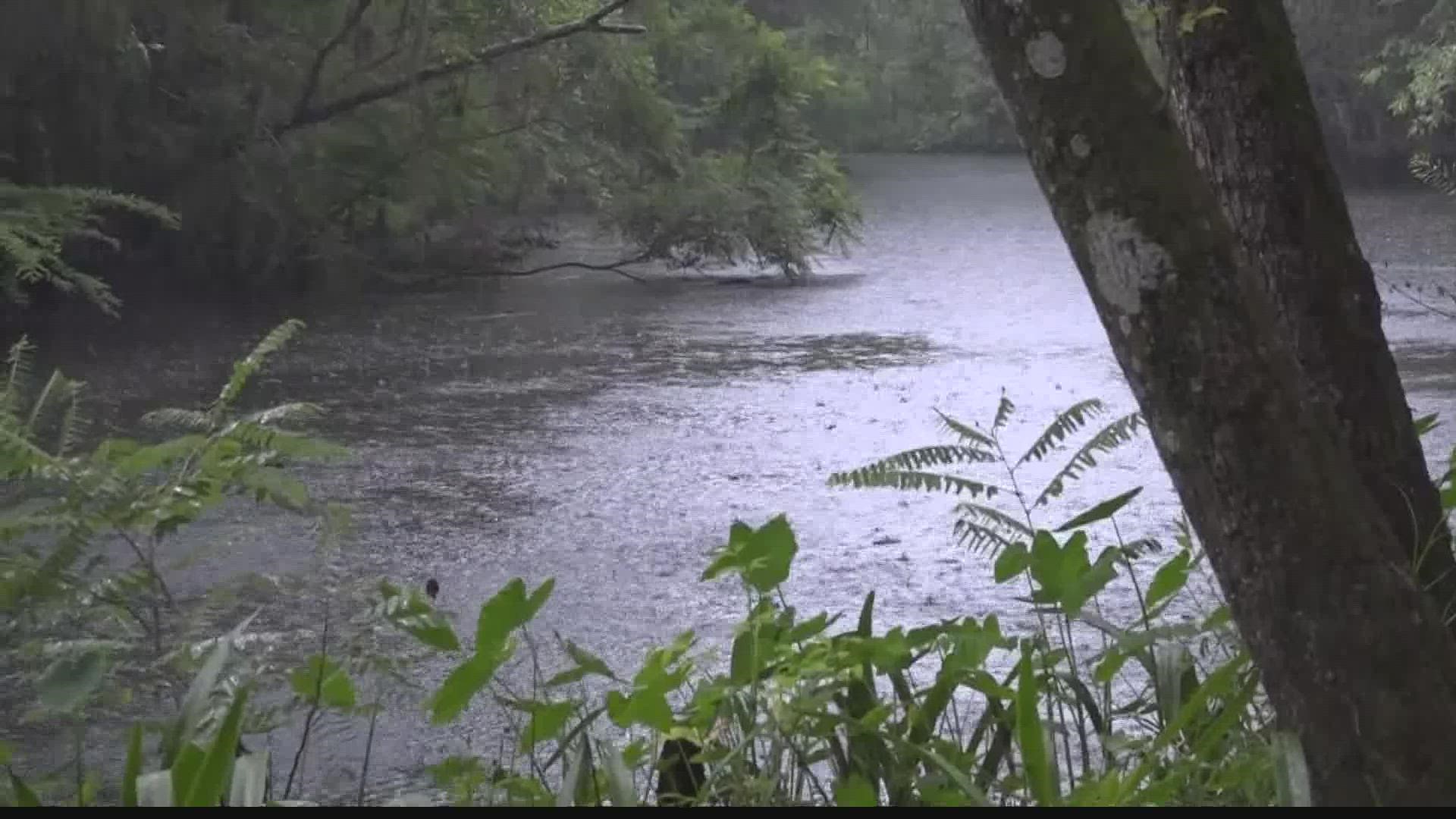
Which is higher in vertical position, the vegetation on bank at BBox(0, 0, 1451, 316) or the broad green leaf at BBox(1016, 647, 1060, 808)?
the broad green leaf at BBox(1016, 647, 1060, 808)

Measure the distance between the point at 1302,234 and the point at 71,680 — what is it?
1870mm

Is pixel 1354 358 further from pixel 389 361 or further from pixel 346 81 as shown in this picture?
pixel 346 81

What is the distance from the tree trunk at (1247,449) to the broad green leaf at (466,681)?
2.72 ft

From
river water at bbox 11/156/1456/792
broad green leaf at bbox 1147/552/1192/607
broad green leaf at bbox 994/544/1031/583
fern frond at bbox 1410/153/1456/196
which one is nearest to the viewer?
broad green leaf at bbox 994/544/1031/583

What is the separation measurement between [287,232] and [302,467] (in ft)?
16.5

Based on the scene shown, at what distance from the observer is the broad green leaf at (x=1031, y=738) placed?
207 cm

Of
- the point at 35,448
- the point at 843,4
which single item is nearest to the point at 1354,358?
the point at 35,448

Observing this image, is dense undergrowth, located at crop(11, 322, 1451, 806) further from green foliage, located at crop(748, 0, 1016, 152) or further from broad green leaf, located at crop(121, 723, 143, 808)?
green foliage, located at crop(748, 0, 1016, 152)

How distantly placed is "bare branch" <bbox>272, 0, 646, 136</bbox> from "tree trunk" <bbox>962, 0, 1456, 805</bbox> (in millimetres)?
8783

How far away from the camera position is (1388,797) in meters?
2.20

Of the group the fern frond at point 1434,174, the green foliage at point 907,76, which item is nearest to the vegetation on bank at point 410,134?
the fern frond at point 1434,174

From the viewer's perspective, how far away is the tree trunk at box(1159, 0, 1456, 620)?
2.86 meters

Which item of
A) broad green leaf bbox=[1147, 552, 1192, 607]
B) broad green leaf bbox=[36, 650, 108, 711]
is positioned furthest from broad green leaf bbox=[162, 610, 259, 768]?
broad green leaf bbox=[1147, 552, 1192, 607]

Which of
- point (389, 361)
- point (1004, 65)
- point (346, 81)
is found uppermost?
point (1004, 65)
